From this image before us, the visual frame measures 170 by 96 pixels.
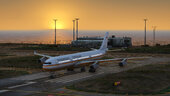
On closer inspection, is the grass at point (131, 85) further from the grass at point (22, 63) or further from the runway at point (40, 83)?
the grass at point (22, 63)

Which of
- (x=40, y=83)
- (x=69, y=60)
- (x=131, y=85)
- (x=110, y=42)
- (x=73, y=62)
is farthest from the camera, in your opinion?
(x=110, y=42)

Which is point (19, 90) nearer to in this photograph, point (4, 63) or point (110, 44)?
point (4, 63)

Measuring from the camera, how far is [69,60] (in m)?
Result: 54.1

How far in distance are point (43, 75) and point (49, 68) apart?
550 centimetres

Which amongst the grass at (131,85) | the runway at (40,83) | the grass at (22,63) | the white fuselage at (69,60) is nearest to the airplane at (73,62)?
the white fuselage at (69,60)

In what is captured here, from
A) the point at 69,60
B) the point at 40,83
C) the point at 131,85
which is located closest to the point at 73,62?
the point at 69,60

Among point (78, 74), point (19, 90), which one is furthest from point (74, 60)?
point (19, 90)

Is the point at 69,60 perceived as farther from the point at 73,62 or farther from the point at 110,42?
the point at 110,42

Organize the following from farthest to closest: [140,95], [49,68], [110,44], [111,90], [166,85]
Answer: [110,44], [49,68], [166,85], [111,90], [140,95]

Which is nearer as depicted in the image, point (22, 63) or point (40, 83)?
point (40, 83)

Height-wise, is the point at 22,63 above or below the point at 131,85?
above

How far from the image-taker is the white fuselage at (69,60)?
49.8 meters

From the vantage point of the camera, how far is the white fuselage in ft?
163

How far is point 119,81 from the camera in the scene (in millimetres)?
42844
